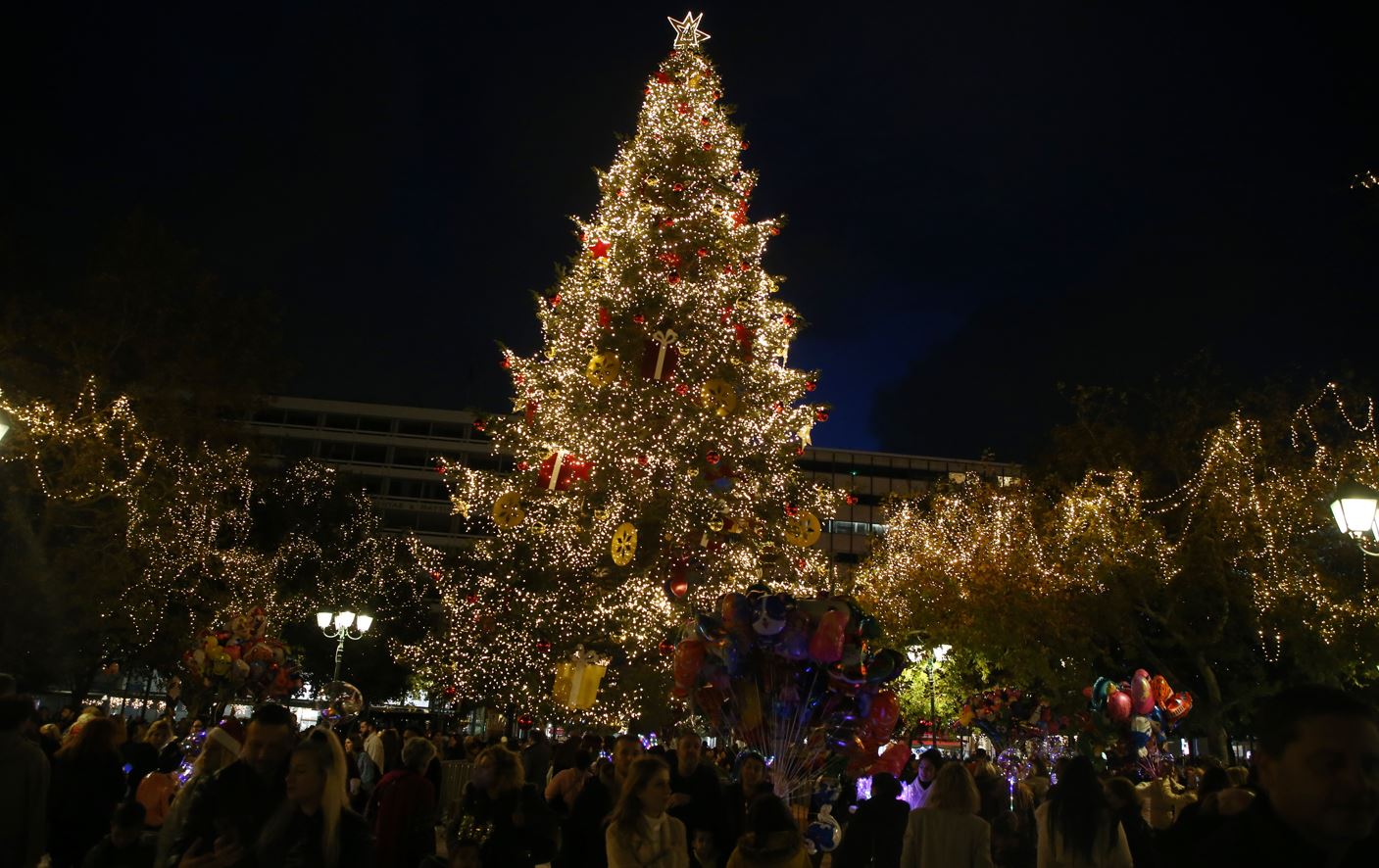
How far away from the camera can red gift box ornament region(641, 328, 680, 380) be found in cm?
2116

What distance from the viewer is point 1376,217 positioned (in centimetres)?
1117

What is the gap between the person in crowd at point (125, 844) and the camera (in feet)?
14.7

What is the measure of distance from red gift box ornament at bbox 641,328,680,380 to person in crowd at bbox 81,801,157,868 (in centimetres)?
1670

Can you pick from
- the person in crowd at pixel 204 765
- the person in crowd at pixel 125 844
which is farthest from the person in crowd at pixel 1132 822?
the person in crowd at pixel 125 844

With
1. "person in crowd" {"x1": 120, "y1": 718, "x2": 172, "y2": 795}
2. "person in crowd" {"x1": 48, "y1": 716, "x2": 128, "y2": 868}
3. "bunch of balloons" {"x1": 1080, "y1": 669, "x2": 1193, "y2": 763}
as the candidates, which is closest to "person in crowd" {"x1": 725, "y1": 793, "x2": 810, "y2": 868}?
"person in crowd" {"x1": 48, "y1": 716, "x2": 128, "y2": 868}

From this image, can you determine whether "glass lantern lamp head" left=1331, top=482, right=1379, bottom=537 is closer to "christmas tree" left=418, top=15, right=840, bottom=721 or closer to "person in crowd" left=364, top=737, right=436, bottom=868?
"person in crowd" left=364, top=737, right=436, bottom=868

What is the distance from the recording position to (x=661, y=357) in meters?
21.1

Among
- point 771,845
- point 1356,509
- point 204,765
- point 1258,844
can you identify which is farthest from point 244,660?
point 1258,844

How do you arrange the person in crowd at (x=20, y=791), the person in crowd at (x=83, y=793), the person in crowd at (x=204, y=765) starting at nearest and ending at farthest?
1. the person in crowd at (x=204, y=765)
2. the person in crowd at (x=20, y=791)
3. the person in crowd at (x=83, y=793)

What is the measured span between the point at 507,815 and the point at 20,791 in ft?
8.41

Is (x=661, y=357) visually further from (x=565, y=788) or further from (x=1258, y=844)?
(x=1258, y=844)

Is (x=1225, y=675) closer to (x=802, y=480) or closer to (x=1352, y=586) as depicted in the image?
(x=1352, y=586)

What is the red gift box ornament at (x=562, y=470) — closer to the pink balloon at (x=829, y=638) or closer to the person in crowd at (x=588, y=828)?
the pink balloon at (x=829, y=638)

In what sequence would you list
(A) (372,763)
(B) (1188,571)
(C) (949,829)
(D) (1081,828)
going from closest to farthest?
1. (D) (1081,828)
2. (C) (949,829)
3. (A) (372,763)
4. (B) (1188,571)
